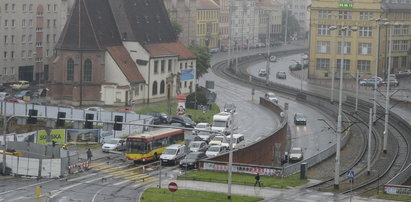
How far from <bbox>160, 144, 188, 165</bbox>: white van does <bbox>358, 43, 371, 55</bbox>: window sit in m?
81.4

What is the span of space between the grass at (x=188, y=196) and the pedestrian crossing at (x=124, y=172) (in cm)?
576

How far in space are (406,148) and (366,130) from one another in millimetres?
12631

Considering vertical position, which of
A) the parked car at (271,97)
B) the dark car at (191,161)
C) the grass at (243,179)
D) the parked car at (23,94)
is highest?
the parked car at (23,94)

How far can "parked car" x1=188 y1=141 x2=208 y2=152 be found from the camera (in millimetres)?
86656

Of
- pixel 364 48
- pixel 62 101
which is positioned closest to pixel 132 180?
pixel 62 101

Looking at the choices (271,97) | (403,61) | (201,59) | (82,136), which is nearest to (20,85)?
(201,59)

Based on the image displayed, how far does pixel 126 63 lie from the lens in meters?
128

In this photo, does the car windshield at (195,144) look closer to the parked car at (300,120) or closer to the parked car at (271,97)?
the parked car at (300,120)

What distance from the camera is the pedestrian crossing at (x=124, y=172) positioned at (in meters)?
75.5

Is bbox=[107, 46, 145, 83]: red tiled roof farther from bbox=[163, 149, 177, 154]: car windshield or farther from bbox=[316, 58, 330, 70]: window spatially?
bbox=[316, 58, 330, 70]: window

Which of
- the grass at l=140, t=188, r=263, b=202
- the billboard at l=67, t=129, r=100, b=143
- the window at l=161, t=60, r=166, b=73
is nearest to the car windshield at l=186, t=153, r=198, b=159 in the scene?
the grass at l=140, t=188, r=263, b=202

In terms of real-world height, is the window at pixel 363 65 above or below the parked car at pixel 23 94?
above

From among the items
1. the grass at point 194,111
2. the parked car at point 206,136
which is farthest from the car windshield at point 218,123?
the grass at point 194,111

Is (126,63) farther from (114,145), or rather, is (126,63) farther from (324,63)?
(324,63)
